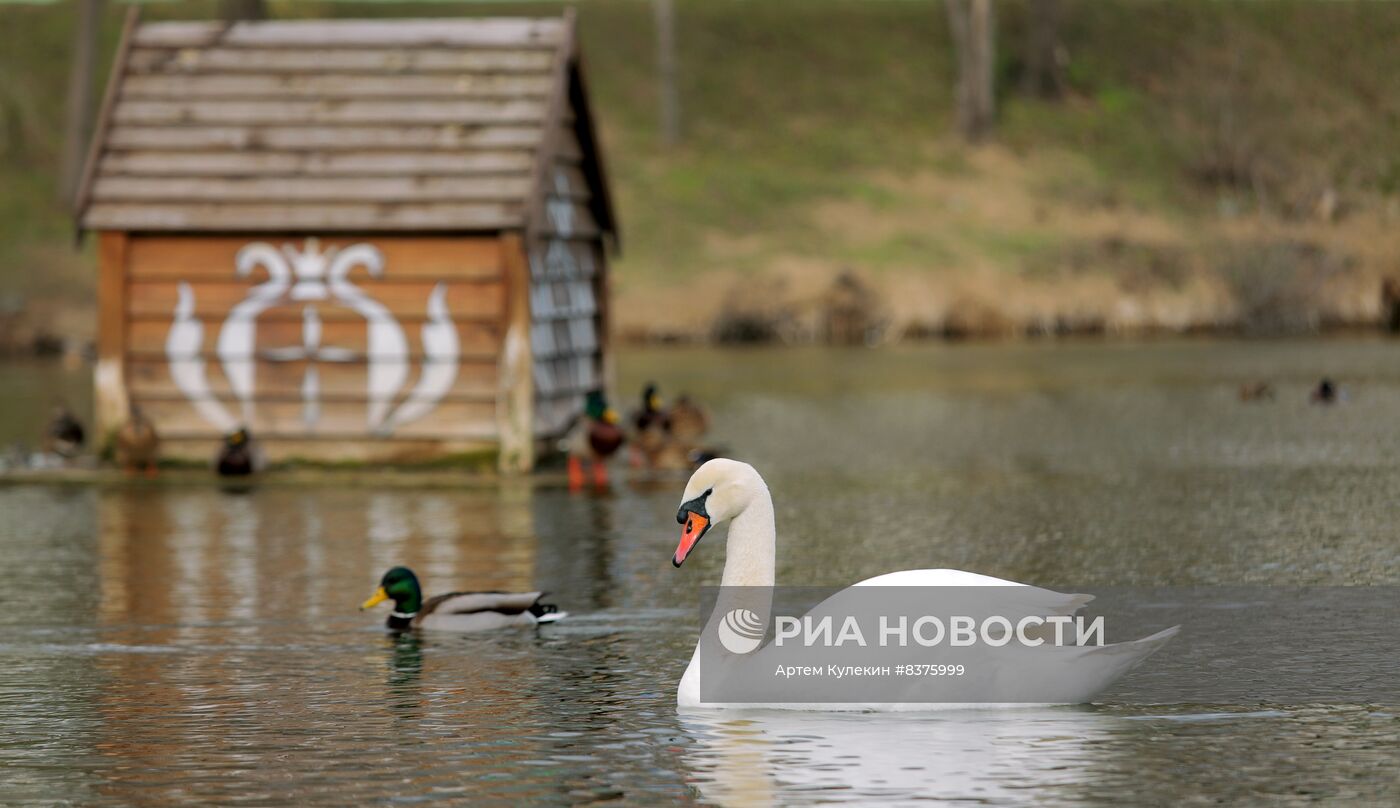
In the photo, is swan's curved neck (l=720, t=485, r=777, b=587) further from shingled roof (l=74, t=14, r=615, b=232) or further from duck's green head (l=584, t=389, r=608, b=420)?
shingled roof (l=74, t=14, r=615, b=232)

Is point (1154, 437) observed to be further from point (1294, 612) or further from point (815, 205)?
point (815, 205)

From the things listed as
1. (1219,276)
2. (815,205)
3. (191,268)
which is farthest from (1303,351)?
(191,268)

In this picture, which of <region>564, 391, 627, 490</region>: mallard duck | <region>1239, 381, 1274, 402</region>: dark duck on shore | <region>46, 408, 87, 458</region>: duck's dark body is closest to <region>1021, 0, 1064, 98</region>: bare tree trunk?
<region>1239, 381, 1274, 402</region>: dark duck on shore

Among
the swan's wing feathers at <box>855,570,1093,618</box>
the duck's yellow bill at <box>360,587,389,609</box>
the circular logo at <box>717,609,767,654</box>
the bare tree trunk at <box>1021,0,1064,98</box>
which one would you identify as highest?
the bare tree trunk at <box>1021,0,1064,98</box>

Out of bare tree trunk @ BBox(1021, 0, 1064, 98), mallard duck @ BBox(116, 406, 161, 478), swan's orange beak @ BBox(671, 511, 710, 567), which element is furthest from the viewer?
bare tree trunk @ BBox(1021, 0, 1064, 98)

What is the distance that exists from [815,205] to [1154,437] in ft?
123

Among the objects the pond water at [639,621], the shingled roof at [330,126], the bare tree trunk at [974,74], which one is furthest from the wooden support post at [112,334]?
the bare tree trunk at [974,74]

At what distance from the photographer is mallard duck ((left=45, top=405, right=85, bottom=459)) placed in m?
27.5

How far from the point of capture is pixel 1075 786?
1011 centimetres

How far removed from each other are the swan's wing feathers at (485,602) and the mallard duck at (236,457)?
11.1m

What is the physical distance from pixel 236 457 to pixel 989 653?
15501 millimetres

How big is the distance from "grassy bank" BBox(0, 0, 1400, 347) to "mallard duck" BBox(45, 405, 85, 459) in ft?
66.5

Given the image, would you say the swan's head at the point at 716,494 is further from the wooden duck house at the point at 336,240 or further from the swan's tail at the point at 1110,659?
the wooden duck house at the point at 336,240

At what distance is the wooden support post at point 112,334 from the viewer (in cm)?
2697
